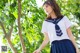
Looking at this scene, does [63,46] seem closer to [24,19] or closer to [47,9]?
[47,9]

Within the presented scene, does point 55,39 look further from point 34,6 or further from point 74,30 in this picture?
point 74,30

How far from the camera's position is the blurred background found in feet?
19.6

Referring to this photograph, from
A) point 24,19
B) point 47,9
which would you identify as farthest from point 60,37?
point 24,19

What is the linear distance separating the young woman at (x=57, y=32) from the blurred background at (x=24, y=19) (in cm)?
278

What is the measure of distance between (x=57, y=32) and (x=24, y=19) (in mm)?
4038

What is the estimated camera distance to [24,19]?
6762 mm

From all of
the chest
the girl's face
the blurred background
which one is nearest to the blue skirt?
the chest

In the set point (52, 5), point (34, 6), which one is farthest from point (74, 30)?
point (52, 5)

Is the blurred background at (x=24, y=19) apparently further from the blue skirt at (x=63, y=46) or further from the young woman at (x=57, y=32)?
the blue skirt at (x=63, y=46)

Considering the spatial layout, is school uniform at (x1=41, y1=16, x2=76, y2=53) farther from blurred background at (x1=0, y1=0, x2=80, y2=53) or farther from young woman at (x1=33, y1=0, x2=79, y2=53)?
blurred background at (x1=0, y1=0, x2=80, y2=53)

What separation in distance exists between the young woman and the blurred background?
278cm

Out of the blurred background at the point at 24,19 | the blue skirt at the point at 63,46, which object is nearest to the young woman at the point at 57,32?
the blue skirt at the point at 63,46

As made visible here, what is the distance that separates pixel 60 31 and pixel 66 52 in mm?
222

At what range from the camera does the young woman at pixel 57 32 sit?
277cm
